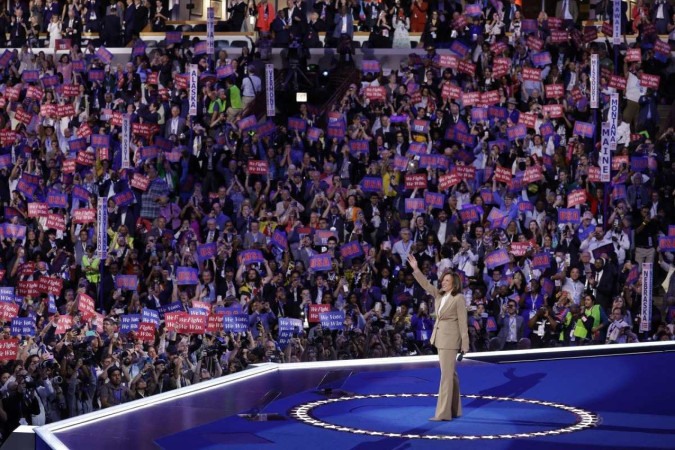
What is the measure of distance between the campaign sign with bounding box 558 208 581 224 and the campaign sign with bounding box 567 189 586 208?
0.97 ft

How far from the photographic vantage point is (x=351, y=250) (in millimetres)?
21344

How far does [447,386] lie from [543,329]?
626cm

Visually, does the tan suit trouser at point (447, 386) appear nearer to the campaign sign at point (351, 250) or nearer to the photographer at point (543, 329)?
the photographer at point (543, 329)

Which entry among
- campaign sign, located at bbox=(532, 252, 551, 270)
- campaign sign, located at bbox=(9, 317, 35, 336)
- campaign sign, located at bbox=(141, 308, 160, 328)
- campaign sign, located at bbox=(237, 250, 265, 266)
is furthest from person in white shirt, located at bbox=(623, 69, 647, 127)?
campaign sign, located at bbox=(9, 317, 35, 336)

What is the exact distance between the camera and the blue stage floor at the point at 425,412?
12875 mm

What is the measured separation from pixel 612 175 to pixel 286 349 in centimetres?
703

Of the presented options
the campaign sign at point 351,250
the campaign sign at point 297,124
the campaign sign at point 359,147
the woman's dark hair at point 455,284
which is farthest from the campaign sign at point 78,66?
the woman's dark hair at point 455,284

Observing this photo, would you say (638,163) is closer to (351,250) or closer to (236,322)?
(351,250)

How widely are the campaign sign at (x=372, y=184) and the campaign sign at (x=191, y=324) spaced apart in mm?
5115

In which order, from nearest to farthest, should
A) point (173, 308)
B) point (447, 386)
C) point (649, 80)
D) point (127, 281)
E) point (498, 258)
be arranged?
point (447, 386), point (173, 308), point (498, 258), point (127, 281), point (649, 80)

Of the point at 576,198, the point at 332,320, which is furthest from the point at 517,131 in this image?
the point at 332,320

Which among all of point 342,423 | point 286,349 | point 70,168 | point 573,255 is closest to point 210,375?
point 286,349

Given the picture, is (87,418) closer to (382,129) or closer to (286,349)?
(286,349)

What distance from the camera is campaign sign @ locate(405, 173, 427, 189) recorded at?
22.7 m
